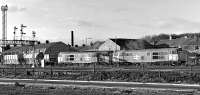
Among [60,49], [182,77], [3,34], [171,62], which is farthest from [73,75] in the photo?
[3,34]

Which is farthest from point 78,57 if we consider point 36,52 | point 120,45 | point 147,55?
point 36,52

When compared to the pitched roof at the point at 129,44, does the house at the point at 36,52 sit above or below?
below

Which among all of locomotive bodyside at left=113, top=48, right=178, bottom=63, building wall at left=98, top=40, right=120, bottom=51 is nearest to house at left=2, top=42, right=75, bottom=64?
building wall at left=98, top=40, right=120, bottom=51

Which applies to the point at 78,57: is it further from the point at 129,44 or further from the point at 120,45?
the point at 129,44

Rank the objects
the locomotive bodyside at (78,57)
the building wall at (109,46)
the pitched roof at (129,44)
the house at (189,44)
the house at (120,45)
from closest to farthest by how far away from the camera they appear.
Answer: the locomotive bodyside at (78,57) < the building wall at (109,46) < the house at (120,45) < the pitched roof at (129,44) < the house at (189,44)

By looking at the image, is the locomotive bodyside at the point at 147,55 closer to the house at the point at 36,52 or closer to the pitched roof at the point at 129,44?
the pitched roof at the point at 129,44

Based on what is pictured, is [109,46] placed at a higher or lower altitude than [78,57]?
higher

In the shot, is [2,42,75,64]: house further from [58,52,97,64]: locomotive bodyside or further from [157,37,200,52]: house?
[157,37,200,52]: house

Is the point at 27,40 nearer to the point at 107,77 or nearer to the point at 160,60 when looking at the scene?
the point at 160,60

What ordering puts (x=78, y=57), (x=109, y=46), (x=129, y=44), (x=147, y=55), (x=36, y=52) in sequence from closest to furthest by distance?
(x=147, y=55) < (x=78, y=57) < (x=109, y=46) < (x=36, y=52) < (x=129, y=44)

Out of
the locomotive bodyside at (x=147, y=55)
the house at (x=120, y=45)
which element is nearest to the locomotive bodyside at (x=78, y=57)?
the locomotive bodyside at (x=147, y=55)

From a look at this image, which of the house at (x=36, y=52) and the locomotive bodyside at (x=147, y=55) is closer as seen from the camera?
the locomotive bodyside at (x=147, y=55)

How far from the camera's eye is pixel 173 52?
64.9 meters

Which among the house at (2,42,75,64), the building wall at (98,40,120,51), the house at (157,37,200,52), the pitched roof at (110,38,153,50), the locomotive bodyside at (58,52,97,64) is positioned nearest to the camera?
the locomotive bodyside at (58,52,97,64)
